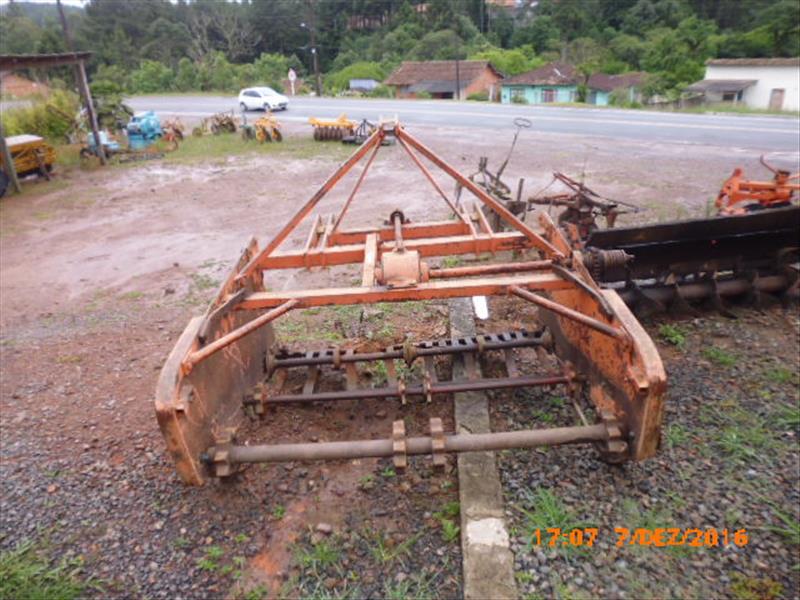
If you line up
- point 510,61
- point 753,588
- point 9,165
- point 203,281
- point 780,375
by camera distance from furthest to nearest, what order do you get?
1. point 510,61
2. point 9,165
3. point 203,281
4. point 780,375
5. point 753,588

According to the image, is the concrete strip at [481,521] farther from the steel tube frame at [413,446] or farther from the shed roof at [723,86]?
the shed roof at [723,86]

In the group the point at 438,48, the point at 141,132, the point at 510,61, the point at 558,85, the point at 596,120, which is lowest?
the point at 596,120

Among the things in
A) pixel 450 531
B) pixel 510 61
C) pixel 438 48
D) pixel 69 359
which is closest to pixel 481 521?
pixel 450 531

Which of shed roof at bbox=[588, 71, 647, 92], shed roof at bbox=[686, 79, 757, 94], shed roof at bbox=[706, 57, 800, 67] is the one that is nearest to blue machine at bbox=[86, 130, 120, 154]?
shed roof at bbox=[686, 79, 757, 94]

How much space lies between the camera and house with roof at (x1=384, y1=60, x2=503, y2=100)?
47938 millimetres

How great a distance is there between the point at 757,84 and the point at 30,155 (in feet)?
152

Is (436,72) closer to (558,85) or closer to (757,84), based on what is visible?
(558,85)

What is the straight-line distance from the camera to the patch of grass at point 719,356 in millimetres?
3977

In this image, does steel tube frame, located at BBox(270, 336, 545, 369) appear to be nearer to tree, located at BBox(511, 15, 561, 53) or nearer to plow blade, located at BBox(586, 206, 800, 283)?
plow blade, located at BBox(586, 206, 800, 283)

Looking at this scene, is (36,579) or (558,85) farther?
(558,85)

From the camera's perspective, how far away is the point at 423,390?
3.32 meters

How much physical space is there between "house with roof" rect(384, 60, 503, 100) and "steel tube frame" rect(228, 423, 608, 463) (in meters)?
47.8

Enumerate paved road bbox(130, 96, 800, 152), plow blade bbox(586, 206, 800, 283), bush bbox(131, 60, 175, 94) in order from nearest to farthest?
plow blade bbox(586, 206, 800, 283) → paved road bbox(130, 96, 800, 152) → bush bbox(131, 60, 175, 94)

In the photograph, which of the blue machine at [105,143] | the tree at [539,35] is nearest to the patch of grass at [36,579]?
the blue machine at [105,143]
